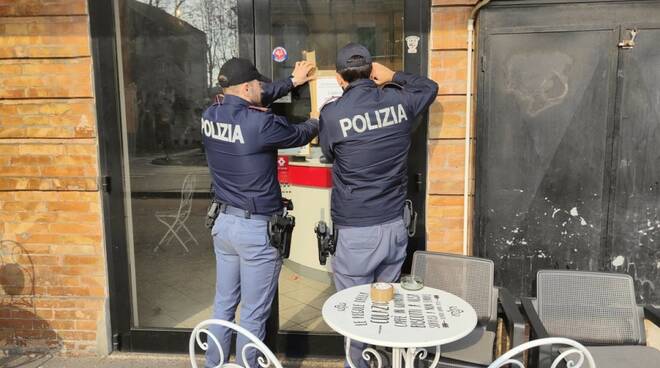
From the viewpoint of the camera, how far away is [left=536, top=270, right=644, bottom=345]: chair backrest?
107 inches

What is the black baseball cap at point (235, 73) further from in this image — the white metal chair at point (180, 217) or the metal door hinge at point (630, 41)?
the metal door hinge at point (630, 41)

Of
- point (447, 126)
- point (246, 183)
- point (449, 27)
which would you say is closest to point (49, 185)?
point (246, 183)

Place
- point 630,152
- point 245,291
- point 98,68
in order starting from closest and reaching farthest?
point 245,291 → point 630,152 → point 98,68

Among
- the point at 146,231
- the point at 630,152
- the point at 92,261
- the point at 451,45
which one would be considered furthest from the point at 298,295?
the point at 630,152

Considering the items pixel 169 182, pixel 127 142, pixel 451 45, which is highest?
pixel 451 45

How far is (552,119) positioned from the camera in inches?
120

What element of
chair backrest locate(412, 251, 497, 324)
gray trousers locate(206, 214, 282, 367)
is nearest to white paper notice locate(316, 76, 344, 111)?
gray trousers locate(206, 214, 282, 367)

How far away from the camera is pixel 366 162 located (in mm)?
2619

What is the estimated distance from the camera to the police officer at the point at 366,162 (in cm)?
260

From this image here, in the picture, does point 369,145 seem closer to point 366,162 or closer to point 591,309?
point 366,162

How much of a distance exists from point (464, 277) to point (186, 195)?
1.93m

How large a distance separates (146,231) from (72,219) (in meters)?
0.48

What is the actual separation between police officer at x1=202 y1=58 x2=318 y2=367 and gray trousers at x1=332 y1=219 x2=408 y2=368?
1.22 feet

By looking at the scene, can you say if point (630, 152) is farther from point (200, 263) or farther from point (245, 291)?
point (200, 263)
